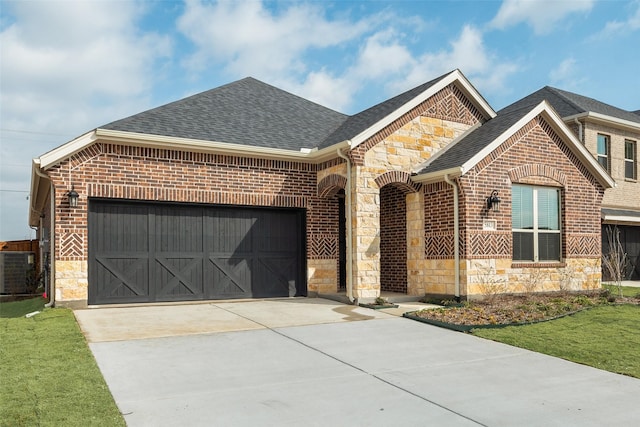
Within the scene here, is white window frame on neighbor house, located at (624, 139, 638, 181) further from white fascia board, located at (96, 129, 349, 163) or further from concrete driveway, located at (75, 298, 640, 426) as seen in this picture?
concrete driveway, located at (75, 298, 640, 426)

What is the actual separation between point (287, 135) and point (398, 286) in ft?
16.3

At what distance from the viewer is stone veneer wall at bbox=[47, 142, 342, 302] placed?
11.3m

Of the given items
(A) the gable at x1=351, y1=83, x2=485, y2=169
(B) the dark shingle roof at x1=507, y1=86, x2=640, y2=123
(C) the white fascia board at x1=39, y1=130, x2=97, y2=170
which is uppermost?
(B) the dark shingle roof at x1=507, y1=86, x2=640, y2=123

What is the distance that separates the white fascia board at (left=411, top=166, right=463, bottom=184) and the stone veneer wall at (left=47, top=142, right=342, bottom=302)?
6.73ft

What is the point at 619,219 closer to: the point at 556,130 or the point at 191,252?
the point at 556,130

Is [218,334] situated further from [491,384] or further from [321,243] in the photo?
[321,243]

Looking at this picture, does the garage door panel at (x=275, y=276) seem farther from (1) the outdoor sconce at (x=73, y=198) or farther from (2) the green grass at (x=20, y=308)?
(2) the green grass at (x=20, y=308)

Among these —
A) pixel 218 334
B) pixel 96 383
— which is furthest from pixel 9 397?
pixel 218 334

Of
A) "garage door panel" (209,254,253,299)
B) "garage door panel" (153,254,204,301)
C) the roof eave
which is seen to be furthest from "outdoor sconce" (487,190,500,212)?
the roof eave

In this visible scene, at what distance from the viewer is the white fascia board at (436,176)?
1226 cm

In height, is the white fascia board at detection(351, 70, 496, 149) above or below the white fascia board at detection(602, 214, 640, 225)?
above

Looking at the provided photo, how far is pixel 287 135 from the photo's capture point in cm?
1462

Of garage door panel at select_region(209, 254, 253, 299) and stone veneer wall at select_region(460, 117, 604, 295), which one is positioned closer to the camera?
stone veneer wall at select_region(460, 117, 604, 295)

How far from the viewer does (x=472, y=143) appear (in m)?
13.6
